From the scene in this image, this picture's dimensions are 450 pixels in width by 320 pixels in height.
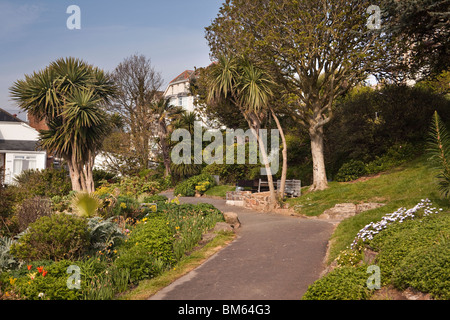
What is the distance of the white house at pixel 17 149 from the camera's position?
1241 inches

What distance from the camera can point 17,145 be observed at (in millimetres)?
33094

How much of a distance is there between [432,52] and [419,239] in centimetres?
1396

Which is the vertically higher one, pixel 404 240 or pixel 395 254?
pixel 404 240

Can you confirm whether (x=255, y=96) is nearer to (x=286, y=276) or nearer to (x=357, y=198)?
(x=357, y=198)

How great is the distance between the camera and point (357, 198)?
49.5 feet

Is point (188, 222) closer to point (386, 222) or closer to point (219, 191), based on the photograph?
point (386, 222)

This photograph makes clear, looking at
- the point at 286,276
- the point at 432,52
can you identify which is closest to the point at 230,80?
the point at 432,52

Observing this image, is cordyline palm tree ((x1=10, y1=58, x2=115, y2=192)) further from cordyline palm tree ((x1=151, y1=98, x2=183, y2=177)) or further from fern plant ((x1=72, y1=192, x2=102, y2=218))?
cordyline palm tree ((x1=151, y1=98, x2=183, y2=177))

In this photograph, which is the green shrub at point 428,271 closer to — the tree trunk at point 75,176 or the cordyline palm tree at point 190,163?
the tree trunk at point 75,176

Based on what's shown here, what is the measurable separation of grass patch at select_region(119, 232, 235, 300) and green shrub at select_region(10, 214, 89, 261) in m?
1.78

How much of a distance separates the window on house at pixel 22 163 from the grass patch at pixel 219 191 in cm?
1731

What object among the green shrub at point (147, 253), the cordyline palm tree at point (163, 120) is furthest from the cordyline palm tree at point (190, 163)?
the green shrub at point (147, 253)

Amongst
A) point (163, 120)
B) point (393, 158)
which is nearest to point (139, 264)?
point (393, 158)

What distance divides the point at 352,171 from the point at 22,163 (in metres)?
27.4
